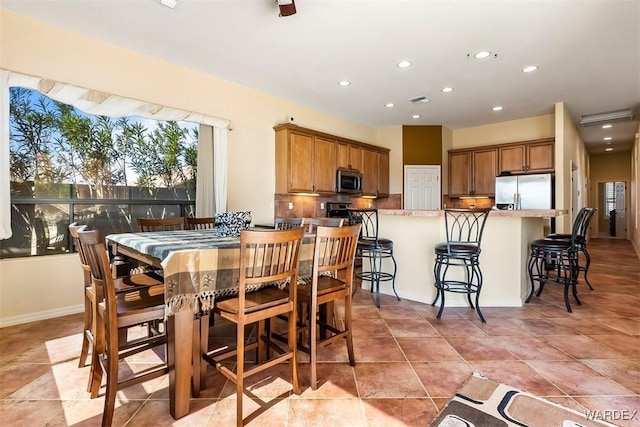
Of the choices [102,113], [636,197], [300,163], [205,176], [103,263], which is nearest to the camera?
[103,263]

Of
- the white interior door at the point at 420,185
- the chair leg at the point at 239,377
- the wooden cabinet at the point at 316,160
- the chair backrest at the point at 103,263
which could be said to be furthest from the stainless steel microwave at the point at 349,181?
the chair backrest at the point at 103,263

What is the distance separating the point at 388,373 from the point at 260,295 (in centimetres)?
100

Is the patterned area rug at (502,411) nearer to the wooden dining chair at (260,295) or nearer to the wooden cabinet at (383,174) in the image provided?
the wooden dining chair at (260,295)

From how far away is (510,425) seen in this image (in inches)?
59.4

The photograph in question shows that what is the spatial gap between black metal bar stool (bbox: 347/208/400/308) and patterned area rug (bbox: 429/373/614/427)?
1.58 m

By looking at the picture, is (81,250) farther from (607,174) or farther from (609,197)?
(609,197)

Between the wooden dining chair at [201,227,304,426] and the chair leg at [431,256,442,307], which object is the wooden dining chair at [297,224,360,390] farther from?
the chair leg at [431,256,442,307]

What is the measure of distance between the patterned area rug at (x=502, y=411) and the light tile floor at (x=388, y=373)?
0.25 ft

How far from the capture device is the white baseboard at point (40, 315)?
109 inches

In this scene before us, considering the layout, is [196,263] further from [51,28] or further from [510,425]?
[51,28]

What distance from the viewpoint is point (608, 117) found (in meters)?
5.44

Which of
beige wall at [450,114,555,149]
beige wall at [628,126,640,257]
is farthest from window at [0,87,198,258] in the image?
beige wall at [628,126,640,257]

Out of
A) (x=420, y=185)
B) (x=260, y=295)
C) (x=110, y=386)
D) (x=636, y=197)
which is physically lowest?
(x=110, y=386)

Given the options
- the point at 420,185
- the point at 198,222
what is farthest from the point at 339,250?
the point at 420,185
